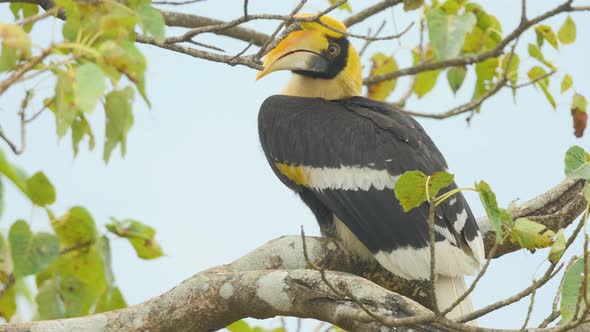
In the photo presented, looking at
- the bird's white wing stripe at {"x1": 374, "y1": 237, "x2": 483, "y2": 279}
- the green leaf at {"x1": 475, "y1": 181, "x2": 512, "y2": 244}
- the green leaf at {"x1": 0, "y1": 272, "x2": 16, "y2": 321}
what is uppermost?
the green leaf at {"x1": 475, "y1": 181, "x2": 512, "y2": 244}

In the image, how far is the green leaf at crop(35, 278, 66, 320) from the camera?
99.7 inches

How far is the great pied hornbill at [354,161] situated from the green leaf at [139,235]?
3.65ft

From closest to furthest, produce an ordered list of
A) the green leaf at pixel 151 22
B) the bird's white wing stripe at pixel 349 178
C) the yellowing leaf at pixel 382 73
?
the green leaf at pixel 151 22
the bird's white wing stripe at pixel 349 178
the yellowing leaf at pixel 382 73

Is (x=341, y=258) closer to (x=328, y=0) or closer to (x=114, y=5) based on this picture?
(x=328, y=0)

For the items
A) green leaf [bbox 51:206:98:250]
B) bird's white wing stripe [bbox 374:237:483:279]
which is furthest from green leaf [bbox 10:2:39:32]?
bird's white wing stripe [bbox 374:237:483:279]

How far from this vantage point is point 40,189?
88.0 inches

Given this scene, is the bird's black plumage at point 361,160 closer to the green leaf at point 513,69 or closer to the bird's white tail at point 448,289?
the bird's white tail at point 448,289

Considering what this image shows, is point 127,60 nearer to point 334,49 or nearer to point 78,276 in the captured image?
point 78,276

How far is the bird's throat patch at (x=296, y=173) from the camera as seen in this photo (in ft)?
13.0

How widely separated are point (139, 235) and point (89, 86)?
110 centimetres

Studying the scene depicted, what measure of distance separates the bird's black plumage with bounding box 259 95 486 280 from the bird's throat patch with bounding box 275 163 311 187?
15 mm

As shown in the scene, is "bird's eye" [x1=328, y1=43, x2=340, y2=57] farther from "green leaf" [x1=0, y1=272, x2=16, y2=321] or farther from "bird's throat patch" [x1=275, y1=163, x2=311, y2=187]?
"green leaf" [x1=0, y1=272, x2=16, y2=321]

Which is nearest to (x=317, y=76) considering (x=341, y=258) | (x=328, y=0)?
(x=328, y=0)

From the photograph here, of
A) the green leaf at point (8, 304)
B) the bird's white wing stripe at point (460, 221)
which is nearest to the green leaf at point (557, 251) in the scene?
the bird's white wing stripe at point (460, 221)
